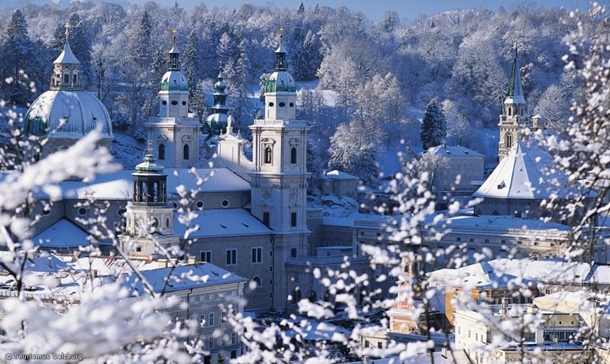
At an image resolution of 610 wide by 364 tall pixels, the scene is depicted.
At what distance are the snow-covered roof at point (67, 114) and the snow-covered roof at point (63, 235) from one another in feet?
12.7

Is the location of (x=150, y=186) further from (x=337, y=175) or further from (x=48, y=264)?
(x=337, y=175)


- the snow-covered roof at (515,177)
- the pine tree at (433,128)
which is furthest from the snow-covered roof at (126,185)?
the pine tree at (433,128)

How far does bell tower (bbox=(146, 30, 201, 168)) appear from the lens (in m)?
67.4

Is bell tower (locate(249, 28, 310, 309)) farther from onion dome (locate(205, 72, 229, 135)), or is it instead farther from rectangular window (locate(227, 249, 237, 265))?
onion dome (locate(205, 72, 229, 135))

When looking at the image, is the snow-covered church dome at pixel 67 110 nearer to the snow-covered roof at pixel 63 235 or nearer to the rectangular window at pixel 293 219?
the snow-covered roof at pixel 63 235

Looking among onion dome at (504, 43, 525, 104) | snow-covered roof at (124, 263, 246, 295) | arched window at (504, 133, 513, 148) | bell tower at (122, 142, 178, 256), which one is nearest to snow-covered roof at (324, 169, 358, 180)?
arched window at (504, 133, 513, 148)

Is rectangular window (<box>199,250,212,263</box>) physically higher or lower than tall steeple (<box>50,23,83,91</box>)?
lower

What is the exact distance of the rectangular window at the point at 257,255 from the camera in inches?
2472

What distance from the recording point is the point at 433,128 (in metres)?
103

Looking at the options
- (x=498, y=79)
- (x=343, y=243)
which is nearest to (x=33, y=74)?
(x=343, y=243)

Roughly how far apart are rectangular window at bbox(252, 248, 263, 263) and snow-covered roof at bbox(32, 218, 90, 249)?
7.85 metres

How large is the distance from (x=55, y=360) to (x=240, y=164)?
189ft

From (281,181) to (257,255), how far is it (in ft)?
10.5

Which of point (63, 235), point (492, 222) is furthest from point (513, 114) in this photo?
point (63, 235)
